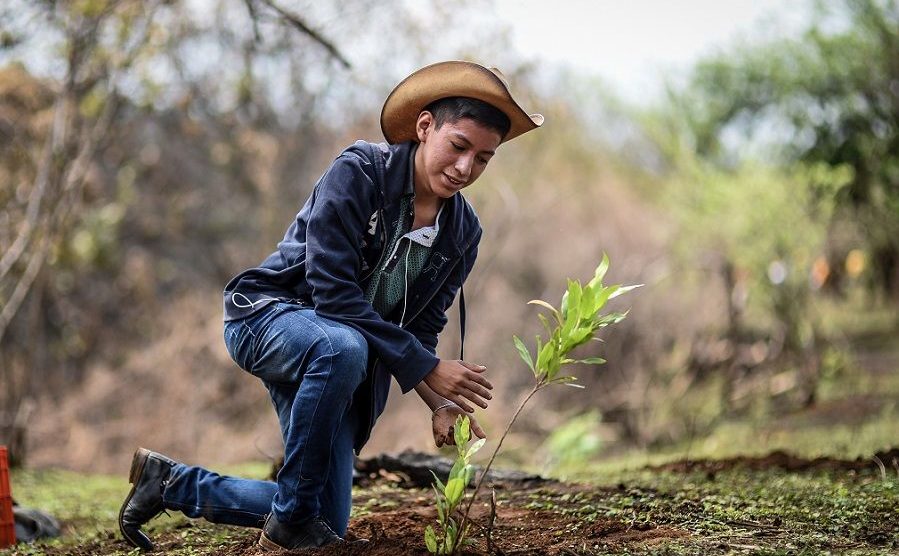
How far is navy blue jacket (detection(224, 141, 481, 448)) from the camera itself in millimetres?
3207

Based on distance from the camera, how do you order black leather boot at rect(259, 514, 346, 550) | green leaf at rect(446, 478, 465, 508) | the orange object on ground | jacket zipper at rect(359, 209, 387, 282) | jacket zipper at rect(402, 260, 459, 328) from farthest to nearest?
the orange object on ground → jacket zipper at rect(402, 260, 459, 328) → jacket zipper at rect(359, 209, 387, 282) → black leather boot at rect(259, 514, 346, 550) → green leaf at rect(446, 478, 465, 508)

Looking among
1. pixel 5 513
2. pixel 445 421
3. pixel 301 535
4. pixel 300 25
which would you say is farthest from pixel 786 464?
pixel 5 513

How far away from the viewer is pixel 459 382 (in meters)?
3.11

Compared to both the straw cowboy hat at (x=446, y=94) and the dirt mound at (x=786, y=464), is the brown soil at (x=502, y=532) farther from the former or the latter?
the straw cowboy hat at (x=446, y=94)

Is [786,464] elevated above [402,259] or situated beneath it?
situated beneath

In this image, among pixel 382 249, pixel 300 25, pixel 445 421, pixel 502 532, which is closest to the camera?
pixel 445 421

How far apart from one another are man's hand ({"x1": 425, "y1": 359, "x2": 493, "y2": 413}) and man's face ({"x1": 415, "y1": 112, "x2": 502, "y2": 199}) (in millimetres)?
646

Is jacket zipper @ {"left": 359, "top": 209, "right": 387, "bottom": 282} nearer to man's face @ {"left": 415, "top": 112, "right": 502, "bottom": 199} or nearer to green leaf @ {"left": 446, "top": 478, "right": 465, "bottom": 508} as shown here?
man's face @ {"left": 415, "top": 112, "right": 502, "bottom": 199}

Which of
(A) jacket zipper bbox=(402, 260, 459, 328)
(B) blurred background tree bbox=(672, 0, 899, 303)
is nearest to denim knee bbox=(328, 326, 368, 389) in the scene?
(A) jacket zipper bbox=(402, 260, 459, 328)

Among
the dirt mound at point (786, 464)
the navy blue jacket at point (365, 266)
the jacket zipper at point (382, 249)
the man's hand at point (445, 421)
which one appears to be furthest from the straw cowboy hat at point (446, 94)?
the dirt mound at point (786, 464)

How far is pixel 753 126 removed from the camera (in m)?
18.7

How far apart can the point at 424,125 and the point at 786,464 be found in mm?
3076

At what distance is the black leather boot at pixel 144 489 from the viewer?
12.0 feet

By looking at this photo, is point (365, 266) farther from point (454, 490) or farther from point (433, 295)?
point (454, 490)
